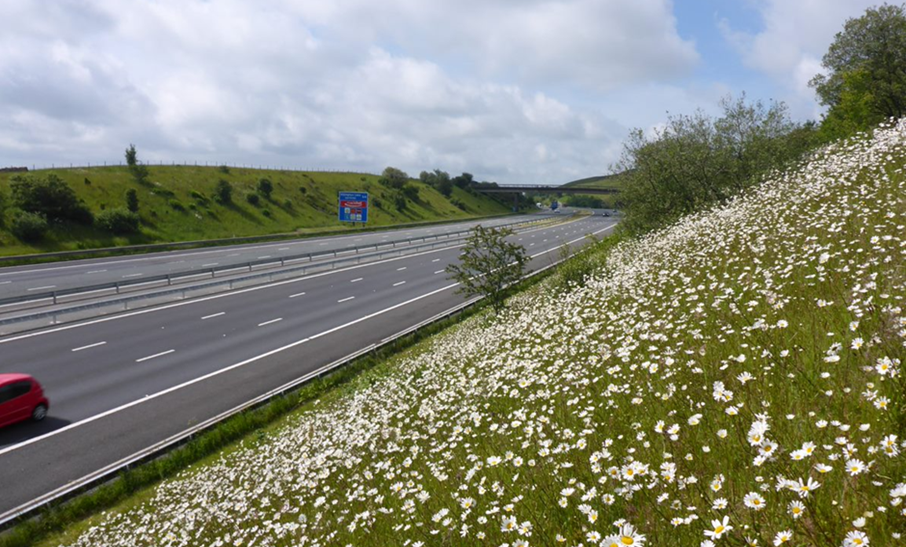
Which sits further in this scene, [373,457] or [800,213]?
[800,213]

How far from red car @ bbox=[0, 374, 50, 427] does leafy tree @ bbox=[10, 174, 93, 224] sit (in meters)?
51.9

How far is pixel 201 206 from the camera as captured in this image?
77.0 meters

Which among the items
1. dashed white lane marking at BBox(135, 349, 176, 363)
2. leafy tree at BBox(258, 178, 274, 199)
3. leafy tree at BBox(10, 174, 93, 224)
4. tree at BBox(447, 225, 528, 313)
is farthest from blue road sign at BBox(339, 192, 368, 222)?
dashed white lane marking at BBox(135, 349, 176, 363)

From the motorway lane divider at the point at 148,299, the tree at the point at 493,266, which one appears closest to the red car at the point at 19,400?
the motorway lane divider at the point at 148,299

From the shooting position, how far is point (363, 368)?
67.3ft

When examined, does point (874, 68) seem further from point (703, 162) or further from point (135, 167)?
point (135, 167)

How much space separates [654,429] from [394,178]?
12302cm

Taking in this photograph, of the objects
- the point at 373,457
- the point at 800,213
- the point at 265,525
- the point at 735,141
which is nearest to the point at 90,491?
the point at 265,525

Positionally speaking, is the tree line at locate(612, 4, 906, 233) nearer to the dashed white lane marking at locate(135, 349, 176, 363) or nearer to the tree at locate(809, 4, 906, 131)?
the tree at locate(809, 4, 906, 131)

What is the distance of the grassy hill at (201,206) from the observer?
60156 millimetres

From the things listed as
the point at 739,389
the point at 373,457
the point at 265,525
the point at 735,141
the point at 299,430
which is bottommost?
the point at 299,430

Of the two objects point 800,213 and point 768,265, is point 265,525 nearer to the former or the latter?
point 768,265

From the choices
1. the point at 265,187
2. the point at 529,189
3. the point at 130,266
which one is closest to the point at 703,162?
the point at 130,266

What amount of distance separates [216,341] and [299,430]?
1364 cm
